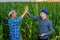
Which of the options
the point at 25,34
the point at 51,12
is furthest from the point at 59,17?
the point at 25,34

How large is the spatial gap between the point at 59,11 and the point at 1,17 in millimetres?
1678

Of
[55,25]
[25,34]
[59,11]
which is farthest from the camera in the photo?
[59,11]

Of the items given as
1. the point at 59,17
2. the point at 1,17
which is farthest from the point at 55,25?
the point at 1,17

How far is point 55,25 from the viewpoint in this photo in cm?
610

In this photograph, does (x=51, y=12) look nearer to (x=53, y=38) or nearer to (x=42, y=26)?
(x=53, y=38)

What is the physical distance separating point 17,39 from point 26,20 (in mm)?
1110

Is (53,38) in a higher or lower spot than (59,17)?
lower

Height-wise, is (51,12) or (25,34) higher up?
(51,12)

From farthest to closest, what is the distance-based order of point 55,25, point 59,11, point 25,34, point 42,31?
point 59,11 < point 55,25 < point 25,34 < point 42,31

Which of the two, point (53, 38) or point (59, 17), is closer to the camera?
point (53, 38)

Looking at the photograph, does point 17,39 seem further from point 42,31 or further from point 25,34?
point 25,34

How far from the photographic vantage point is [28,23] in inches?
225

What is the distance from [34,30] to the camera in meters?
5.75

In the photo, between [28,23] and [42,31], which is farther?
[28,23]
